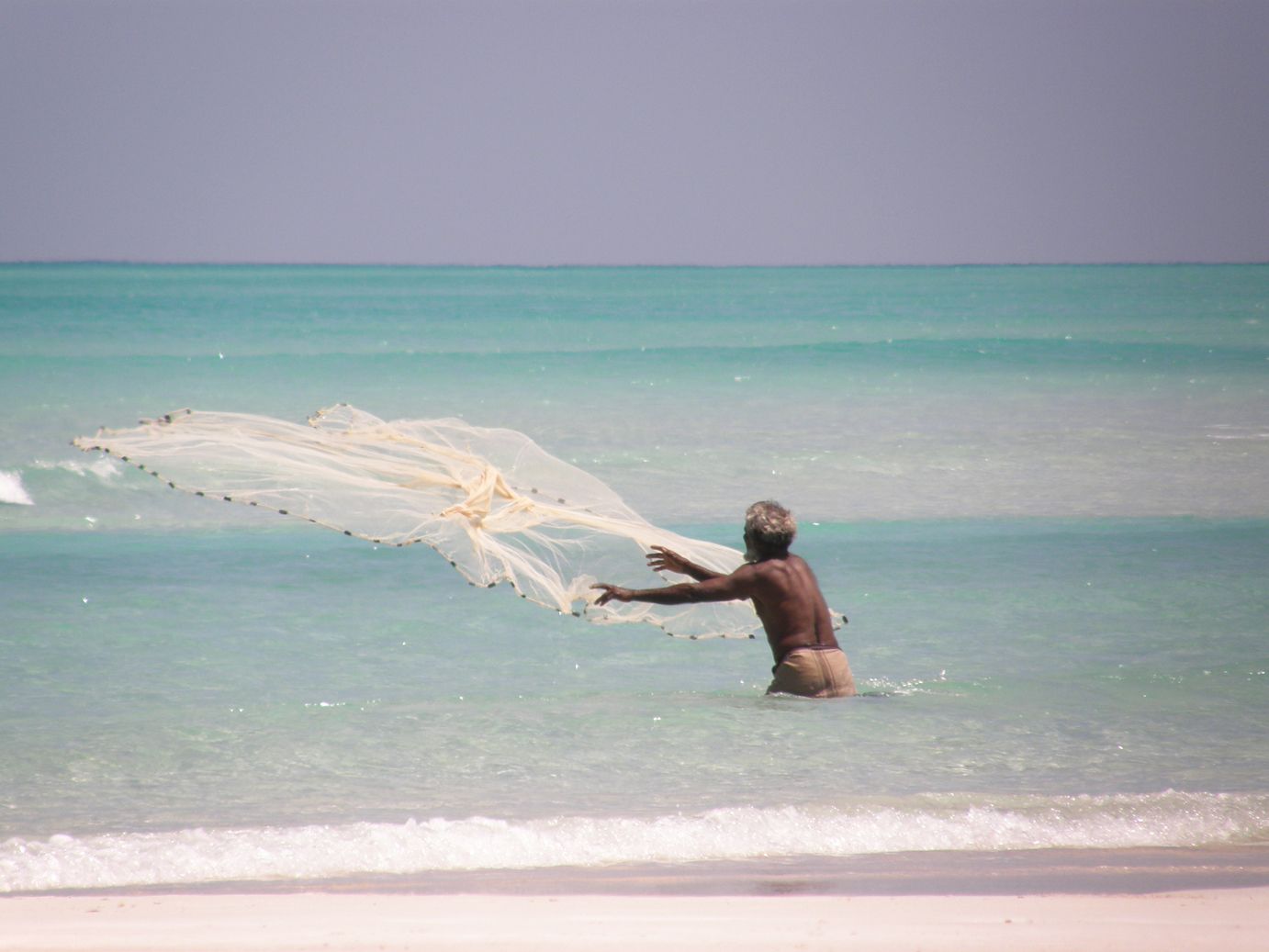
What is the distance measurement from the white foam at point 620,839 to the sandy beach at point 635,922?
28 cm

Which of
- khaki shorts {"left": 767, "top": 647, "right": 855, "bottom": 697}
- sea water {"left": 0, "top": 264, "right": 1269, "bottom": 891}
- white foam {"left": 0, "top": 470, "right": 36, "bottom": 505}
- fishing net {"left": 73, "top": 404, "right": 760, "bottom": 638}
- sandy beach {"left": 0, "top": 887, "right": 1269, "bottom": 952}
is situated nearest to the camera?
sandy beach {"left": 0, "top": 887, "right": 1269, "bottom": 952}

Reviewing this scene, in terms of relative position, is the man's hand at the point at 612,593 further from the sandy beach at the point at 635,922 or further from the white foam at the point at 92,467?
the white foam at the point at 92,467

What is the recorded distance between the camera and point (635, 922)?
3.94 metres

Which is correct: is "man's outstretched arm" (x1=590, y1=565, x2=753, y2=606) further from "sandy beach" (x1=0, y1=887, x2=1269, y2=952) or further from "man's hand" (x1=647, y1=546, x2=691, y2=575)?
"sandy beach" (x1=0, y1=887, x2=1269, y2=952)

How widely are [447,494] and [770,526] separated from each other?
1.38 m

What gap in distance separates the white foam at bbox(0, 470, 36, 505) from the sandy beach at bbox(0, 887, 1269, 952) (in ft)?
33.0

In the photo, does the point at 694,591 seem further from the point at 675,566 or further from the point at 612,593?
the point at 612,593

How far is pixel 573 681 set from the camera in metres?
7.02

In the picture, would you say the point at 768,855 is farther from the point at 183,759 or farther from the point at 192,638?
the point at 192,638

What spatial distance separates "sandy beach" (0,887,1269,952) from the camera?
12.4ft

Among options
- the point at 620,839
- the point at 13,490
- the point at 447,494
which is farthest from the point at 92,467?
the point at 620,839

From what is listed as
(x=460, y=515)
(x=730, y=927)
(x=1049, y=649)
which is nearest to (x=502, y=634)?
(x=460, y=515)

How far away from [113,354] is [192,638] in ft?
92.1

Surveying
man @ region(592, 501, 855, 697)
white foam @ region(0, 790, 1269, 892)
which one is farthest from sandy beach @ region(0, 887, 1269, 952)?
man @ region(592, 501, 855, 697)
